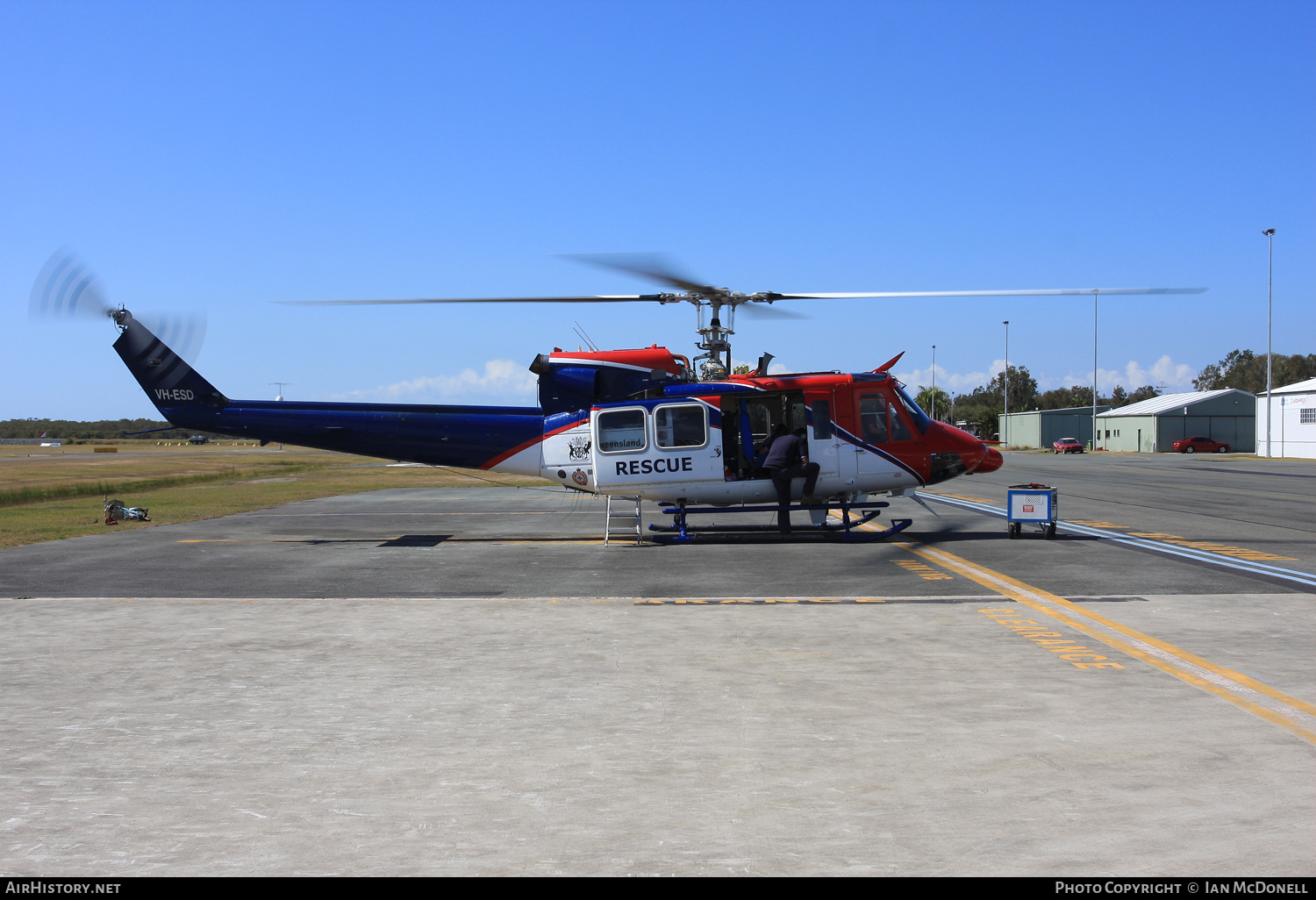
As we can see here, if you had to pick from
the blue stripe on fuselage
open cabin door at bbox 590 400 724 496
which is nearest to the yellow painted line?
open cabin door at bbox 590 400 724 496

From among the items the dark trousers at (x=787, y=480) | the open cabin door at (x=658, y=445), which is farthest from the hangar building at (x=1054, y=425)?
the open cabin door at (x=658, y=445)

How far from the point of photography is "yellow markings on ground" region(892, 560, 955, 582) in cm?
1177

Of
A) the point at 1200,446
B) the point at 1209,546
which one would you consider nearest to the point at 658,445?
the point at 1209,546

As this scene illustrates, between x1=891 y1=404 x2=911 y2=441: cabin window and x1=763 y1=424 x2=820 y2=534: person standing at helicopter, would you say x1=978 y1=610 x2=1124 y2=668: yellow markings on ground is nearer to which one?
x1=763 y1=424 x2=820 y2=534: person standing at helicopter

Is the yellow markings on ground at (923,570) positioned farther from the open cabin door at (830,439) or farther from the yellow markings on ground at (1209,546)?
the yellow markings on ground at (1209,546)

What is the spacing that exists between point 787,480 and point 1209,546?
22.7ft

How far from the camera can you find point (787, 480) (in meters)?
15.7

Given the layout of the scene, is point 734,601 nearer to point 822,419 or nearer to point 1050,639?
point 1050,639

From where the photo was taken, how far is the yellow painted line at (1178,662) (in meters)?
5.84

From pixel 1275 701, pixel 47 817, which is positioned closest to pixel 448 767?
pixel 47 817

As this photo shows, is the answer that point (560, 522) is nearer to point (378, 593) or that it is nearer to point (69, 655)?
point (378, 593)

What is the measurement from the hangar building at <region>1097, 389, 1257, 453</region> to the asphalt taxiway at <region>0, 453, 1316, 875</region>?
Answer: 7922 centimetres

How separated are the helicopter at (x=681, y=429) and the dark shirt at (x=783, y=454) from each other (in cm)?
35

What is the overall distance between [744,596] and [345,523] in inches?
516
